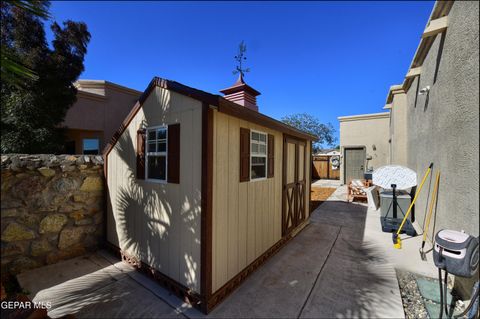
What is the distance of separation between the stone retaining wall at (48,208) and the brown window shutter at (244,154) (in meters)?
3.29

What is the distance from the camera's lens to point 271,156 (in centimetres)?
427

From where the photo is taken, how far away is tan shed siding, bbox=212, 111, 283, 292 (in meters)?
2.89

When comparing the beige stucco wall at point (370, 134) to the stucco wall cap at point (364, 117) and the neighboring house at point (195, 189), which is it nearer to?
the stucco wall cap at point (364, 117)

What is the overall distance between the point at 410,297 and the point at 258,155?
310 cm

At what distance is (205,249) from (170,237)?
0.76 metres

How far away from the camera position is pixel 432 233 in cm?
461

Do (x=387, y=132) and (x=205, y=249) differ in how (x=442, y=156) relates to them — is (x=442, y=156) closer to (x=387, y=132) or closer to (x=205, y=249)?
(x=205, y=249)

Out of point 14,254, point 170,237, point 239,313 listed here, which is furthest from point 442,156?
point 14,254

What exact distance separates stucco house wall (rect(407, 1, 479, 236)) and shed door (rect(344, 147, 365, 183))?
9.21 meters

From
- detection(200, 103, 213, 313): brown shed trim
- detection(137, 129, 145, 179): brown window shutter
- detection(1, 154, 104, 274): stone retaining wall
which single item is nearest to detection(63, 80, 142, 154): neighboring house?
detection(1, 154, 104, 274): stone retaining wall

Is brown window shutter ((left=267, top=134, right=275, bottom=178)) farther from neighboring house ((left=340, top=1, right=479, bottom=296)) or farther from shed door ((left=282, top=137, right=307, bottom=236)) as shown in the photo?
neighboring house ((left=340, top=1, right=479, bottom=296))

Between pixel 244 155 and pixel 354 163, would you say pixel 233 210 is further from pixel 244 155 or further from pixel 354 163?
pixel 354 163

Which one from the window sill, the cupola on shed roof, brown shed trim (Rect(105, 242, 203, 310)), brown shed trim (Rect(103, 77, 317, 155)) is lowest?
brown shed trim (Rect(105, 242, 203, 310))

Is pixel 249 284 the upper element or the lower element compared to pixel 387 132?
lower
